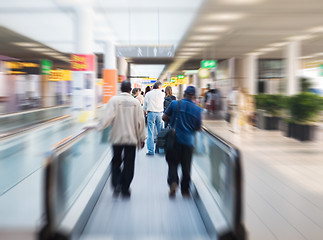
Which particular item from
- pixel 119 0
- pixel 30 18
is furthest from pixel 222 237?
pixel 30 18

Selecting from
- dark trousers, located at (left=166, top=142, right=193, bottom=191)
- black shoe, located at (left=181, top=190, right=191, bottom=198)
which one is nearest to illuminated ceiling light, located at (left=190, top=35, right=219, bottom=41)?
dark trousers, located at (left=166, top=142, right=193, bottom=191)

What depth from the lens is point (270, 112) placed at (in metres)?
13.5

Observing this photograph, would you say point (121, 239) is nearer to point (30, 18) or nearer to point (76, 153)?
point (76, 153)

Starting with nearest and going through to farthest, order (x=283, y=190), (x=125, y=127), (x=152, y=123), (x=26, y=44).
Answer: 1. (x=125, y=127)
2. (x=283, y=190)
3. (x=152, y=123)
4. (x=26, y=44)

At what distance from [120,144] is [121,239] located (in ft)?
4.61

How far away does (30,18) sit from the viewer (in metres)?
12.8

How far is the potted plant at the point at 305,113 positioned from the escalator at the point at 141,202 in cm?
562

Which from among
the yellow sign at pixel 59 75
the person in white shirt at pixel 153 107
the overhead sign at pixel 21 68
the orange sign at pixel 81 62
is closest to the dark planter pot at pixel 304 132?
the person in white shirt at pixel 153 107

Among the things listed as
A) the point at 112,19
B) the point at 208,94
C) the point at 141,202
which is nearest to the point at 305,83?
the point at 112,19

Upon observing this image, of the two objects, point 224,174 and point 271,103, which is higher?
point 271,103

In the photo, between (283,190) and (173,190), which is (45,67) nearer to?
(173,190)

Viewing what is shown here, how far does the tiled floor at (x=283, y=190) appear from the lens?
3850mm

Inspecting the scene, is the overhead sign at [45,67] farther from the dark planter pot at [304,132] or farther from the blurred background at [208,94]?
the dark planter pot at [304,132]

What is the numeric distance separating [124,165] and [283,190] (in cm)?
255
